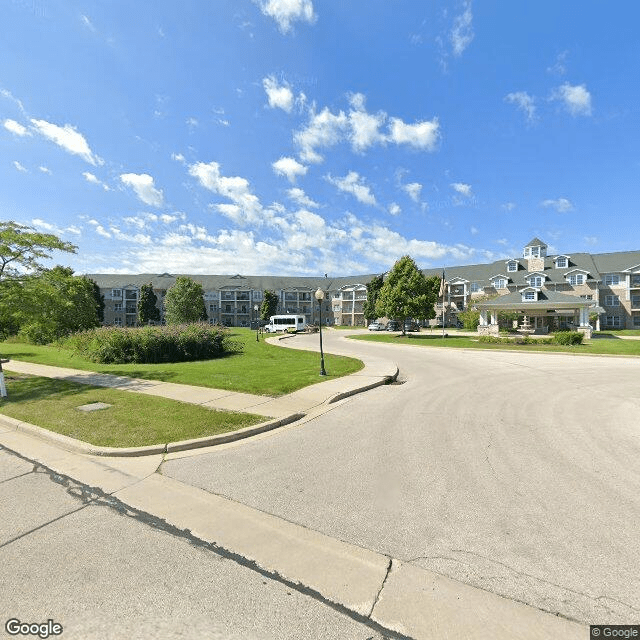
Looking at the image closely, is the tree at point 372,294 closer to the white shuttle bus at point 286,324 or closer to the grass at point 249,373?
the white shuttle bus at point 286,324

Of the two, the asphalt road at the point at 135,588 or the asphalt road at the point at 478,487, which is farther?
the asphalt road at the point at 478,487

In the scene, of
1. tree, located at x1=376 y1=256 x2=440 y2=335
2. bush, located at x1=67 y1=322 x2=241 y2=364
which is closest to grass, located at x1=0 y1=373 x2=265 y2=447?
bush, located at x1=67 y1=322 x2=241 y2=364

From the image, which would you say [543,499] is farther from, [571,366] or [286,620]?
[571,366]

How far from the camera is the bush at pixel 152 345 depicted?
17.2 metres

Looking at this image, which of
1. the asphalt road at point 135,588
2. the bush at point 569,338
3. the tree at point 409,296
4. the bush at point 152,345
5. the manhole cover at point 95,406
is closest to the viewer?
the asphalt road at point 135,588

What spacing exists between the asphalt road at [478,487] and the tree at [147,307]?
72.1 m

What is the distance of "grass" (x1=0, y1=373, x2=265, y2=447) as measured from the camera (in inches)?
248

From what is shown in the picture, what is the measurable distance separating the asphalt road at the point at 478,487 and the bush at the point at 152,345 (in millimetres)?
12480

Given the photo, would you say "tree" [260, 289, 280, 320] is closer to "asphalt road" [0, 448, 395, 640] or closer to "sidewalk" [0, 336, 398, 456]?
"sidewalk" [0, 336, 398, 456]

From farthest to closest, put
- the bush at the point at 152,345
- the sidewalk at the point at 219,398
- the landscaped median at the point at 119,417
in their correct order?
the bush at the point at 152,345
the landscaped median at the point at 119,417
the sidewalk at the point at 219,398

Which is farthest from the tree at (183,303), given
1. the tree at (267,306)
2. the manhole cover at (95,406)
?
the manhole cover at (95,406)

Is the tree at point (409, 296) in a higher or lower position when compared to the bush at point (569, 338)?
higher

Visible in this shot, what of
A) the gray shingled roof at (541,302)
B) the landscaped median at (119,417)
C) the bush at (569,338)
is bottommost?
the bush at (569,338)

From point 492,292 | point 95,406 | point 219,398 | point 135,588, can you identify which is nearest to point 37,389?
point 95,406
